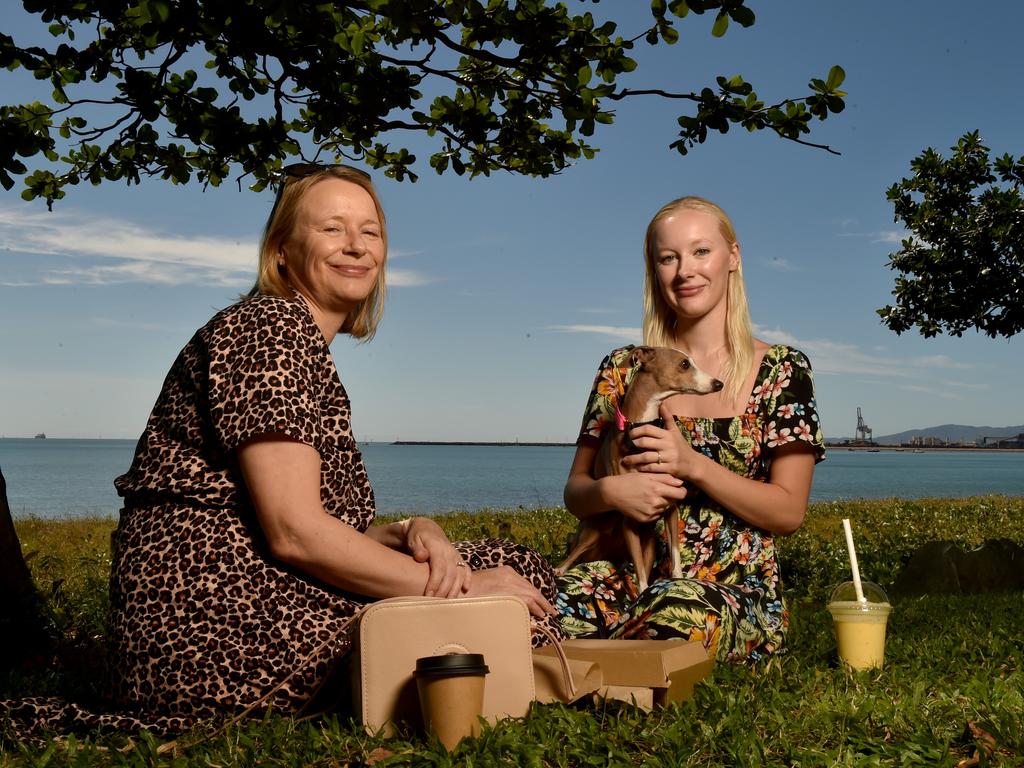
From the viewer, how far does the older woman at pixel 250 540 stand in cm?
346

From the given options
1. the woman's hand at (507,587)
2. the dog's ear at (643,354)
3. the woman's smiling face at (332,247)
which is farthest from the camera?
the dog's ear at (643,354)

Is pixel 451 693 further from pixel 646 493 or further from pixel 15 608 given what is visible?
pixel 15 608

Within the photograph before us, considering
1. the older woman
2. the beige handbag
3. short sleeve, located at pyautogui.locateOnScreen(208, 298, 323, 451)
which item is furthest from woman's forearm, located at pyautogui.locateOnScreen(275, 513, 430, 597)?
short sleeve, located at pyautogui.locateOnScreen(208, 298, 323, 451)

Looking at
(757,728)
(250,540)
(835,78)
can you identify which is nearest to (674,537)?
(757,728)

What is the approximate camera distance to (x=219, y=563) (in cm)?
363

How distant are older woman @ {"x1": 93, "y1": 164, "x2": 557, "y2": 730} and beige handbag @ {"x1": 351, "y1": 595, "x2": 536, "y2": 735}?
0.71 feet

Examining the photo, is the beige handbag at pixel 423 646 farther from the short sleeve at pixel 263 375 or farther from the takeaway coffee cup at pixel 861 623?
the takeaway coffee cup at pixel 861 623

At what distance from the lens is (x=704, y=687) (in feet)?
13.8

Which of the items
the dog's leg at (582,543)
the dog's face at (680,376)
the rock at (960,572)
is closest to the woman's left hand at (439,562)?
the dog's leg at (582,543)

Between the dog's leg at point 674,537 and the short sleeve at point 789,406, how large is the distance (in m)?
0.59

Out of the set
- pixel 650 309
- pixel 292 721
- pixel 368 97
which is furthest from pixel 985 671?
pixel 368 97

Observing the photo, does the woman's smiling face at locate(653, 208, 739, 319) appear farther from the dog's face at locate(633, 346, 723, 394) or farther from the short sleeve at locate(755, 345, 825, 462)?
the short sleeve at locate(755, 345, 825, 462)

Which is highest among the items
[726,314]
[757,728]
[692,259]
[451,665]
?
[692,259]

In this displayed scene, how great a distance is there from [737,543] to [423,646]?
2014mm
